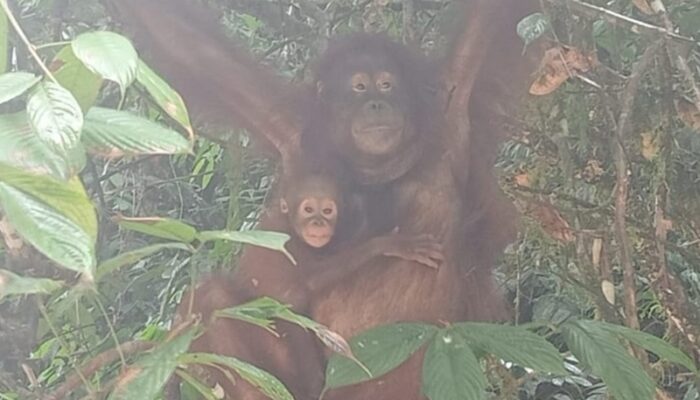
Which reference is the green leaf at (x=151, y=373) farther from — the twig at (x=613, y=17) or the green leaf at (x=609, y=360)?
the twig at (x=613, y=17)

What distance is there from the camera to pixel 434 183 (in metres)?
2.88

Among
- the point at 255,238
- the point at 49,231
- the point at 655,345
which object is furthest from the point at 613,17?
the point at 49,231

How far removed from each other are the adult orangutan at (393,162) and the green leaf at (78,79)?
1.49 meters

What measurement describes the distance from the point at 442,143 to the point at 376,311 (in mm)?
477

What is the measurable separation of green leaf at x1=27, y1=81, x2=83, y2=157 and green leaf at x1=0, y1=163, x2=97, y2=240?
0.06 meters

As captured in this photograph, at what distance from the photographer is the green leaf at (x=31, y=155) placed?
1129mm

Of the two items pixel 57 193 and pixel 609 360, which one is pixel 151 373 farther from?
pixel 609 360

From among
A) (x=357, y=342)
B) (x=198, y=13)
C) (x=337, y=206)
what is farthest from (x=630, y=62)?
(x=357, y=342)

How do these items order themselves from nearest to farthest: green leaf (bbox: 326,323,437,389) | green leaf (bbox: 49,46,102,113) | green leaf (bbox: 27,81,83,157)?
green leaf (bbox: 27,81,83,157) → green leaf (bbox: 49,46,102,113) → green leaf (bbox: 326,323,437,389)

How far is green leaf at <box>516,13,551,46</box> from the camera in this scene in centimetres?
243

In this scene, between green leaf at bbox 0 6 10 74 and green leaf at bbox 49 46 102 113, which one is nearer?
green leaf at bbox 0 6 10 74

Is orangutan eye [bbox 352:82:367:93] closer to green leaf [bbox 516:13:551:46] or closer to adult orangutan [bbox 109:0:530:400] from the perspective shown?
adult orangutan [bbox 109:0:530:400]

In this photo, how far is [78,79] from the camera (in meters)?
1.33

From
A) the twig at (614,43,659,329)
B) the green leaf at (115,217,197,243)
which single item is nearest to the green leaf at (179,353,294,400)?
the green leaf at (115,217,197,243)
